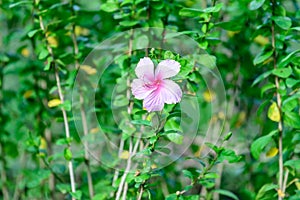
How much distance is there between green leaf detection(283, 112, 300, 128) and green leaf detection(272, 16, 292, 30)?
20cm

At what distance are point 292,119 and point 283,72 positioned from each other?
110 mm

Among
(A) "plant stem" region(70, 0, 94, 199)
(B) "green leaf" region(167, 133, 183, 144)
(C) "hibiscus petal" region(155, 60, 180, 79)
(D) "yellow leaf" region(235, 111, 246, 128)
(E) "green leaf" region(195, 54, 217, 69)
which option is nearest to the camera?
(C) "hibiscus petal" region(155, 60, 180, 79)

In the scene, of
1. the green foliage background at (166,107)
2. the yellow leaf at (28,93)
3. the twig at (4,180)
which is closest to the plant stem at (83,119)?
the green foliage background at (166,107)

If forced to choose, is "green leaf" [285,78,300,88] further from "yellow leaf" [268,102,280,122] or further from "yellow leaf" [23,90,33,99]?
"yellow leaf" [23,90,33,99]

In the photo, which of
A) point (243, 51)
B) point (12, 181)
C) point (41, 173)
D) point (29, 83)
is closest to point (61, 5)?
point (29, 83)

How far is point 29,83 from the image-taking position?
1603 mm

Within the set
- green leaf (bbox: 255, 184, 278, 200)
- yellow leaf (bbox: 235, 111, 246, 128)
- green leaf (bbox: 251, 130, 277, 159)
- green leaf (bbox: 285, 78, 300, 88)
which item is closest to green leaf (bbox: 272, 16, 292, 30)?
green leaf (bbox: 285, 78, 300, 88)

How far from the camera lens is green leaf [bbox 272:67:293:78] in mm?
1148

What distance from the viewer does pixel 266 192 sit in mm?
1255

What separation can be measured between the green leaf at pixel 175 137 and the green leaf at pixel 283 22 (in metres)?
0.34

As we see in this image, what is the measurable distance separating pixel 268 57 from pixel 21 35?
727 mm

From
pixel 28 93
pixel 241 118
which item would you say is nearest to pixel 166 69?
pixel 28 93

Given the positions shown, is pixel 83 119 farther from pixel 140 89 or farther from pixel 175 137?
pixel 140 89

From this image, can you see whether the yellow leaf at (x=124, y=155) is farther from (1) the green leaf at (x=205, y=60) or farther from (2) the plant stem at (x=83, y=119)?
(1) the green leaf at (x=205, y=60)
